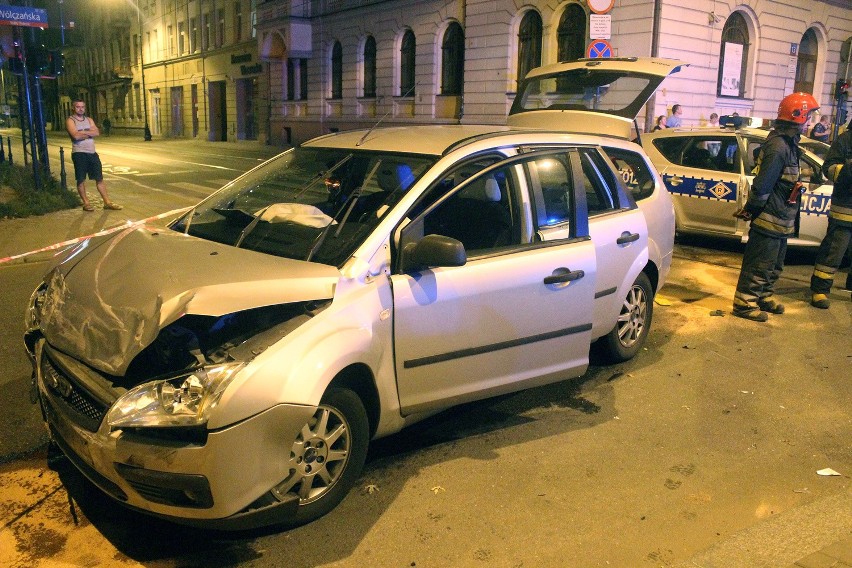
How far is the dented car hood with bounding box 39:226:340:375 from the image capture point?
2975 millimetres

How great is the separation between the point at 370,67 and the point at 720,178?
74.3ft

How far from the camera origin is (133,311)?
3045mm

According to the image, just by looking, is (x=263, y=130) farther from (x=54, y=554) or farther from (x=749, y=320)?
(x=54, y=554)

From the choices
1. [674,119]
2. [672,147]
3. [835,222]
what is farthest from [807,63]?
[835,222]

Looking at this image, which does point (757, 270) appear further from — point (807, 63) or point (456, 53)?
point (807, 63)

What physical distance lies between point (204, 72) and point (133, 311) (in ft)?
148

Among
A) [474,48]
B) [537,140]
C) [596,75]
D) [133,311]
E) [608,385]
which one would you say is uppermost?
[474,48]

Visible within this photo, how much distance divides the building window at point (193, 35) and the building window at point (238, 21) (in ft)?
19.8

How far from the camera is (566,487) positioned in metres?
3.65

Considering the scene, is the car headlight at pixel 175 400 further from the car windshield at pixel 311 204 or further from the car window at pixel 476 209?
the car window at pixel 476 209

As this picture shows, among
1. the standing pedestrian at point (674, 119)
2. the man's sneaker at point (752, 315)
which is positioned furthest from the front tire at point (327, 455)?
the standing pedestrian at point (674, 119)

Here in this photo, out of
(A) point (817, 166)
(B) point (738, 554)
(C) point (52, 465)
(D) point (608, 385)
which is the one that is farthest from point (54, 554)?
(A) point (817, 166)

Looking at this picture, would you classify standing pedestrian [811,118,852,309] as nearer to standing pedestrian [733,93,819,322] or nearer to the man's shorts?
standing pedestrian [733,93,819,322]

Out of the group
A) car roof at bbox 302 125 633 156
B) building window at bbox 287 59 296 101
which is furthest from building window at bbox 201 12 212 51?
car roof at bbox 302 125 633 156
